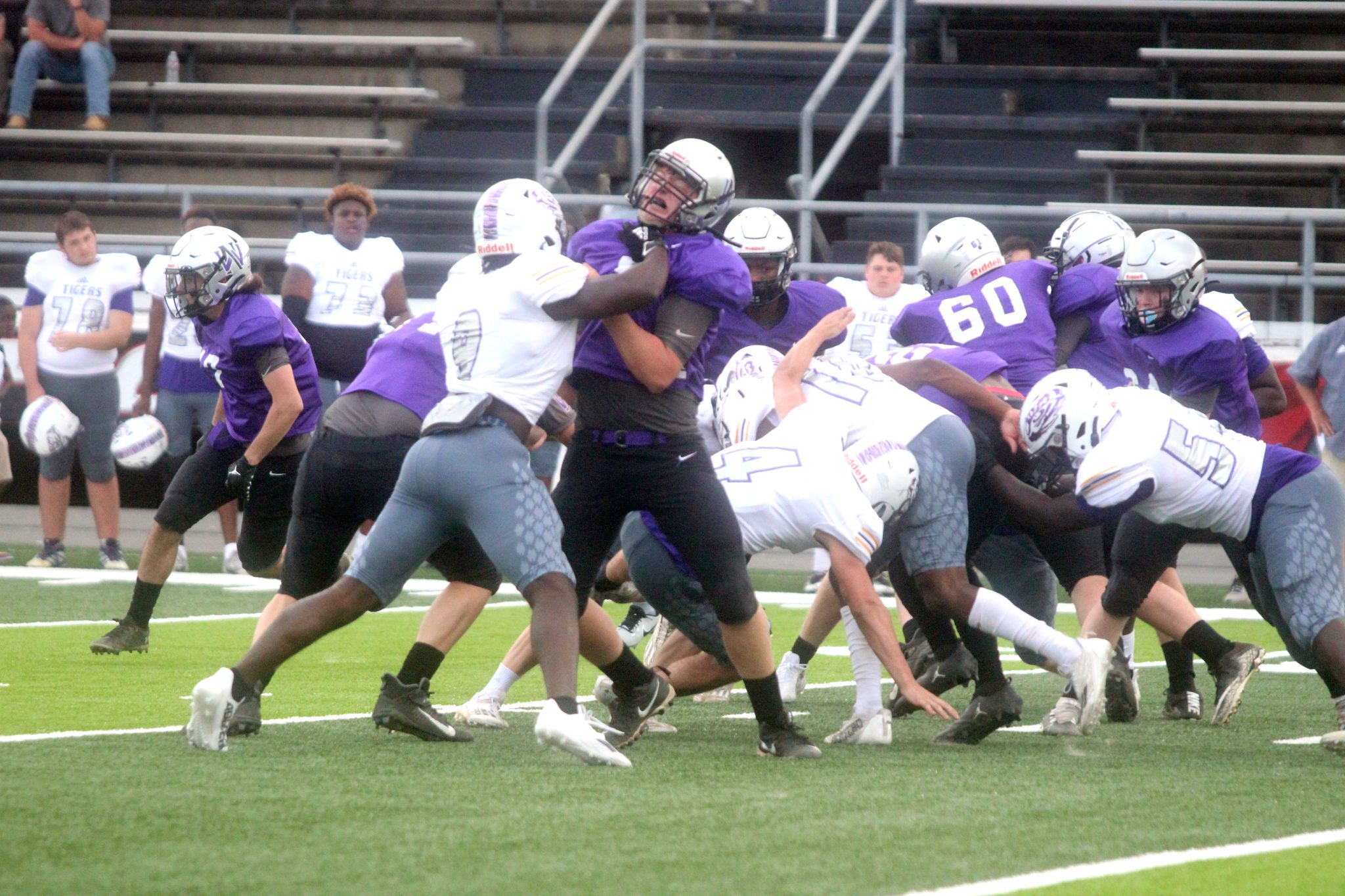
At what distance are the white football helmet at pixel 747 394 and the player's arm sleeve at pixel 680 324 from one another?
0.96 metres

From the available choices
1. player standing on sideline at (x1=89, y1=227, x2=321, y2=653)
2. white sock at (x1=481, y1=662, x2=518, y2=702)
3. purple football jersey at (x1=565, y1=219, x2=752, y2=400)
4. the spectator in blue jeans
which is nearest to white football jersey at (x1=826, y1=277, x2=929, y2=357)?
player standing on sideline at (x1=89, y1=227, x2=321, y2=653)

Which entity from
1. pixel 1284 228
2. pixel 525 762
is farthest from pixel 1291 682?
pixel 1284 228

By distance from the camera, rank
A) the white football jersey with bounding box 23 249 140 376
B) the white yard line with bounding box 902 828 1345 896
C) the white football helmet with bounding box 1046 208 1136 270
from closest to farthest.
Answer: the white yard line with bounding box 902 828 1345 896, the white football helmet with bounding box 1046 208 1136 270, the white football jersey with bounding box 23 249 140 376

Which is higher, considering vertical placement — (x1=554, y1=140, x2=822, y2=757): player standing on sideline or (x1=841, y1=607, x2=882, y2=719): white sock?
(x1=554, y1=140, x2=822, y2=757): player standing on sideline

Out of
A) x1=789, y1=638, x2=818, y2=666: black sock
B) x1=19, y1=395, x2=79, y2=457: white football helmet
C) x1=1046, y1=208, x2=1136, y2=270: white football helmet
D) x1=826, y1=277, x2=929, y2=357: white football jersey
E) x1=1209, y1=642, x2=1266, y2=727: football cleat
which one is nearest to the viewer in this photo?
x1=1209, y1=642, x2=1266, y2=727: football cleat

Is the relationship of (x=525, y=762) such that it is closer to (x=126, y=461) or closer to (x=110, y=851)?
(x=110, y=851)

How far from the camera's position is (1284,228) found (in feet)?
41.7

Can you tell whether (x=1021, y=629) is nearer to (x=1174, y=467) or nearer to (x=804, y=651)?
(x=1174, y=467)

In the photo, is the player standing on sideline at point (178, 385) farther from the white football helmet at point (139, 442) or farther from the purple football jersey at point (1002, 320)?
the purple football jersey at point (1002, 320)

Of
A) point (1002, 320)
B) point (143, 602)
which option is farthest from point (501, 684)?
point (1002, 320)

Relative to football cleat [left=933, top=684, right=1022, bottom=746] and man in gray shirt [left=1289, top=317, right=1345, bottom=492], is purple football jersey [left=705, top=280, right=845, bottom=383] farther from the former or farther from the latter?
man in gray shirt [left=1289, top=317, right=1345, bottom=492]

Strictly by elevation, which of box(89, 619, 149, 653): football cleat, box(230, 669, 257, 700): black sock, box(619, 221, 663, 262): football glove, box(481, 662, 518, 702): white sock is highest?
box(619, 221, 663, 262): football glove

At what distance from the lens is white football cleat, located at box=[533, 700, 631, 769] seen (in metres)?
4.71

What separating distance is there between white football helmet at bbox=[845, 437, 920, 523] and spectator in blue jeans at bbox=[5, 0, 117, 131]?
10.8 meters
